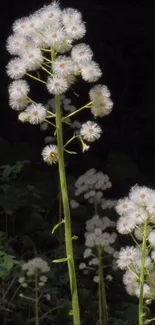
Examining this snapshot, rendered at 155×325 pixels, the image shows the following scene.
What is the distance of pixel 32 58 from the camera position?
4.09 feet

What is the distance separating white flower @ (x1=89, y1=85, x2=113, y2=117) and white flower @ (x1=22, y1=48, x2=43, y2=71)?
11 centimetres

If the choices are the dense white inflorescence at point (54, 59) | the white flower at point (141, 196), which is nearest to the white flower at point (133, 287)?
the white flower at point (141, 196)

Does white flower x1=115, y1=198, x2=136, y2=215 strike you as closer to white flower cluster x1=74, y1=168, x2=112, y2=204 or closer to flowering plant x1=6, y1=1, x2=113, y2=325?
flowering plant x1=6, y1=1, x2=113, y2=325

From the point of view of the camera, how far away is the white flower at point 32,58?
1.24m

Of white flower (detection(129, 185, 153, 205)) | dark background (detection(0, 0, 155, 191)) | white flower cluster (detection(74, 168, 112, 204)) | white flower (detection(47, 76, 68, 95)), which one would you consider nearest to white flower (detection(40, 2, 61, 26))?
white flower (detection(47, 76, 68, 95))

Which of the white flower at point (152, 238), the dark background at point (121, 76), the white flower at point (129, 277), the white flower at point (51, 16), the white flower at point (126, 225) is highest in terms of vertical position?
the dark background at point (121, 76)

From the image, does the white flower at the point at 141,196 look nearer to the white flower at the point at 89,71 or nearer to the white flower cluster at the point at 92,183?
the white flower at the point at 89,71

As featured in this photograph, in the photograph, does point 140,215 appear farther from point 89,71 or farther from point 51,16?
point 51,16

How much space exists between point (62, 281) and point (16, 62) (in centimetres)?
114

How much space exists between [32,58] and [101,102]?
0.15 metres

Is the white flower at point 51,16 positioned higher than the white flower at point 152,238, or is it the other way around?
the white flower at point 51,16

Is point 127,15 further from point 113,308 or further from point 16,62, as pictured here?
point 16,62

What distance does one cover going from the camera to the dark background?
2652mm

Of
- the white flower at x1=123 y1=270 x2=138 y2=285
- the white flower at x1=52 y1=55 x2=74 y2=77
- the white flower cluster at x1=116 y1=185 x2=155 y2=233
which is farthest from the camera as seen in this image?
the white flower at x1=123 y1=270 x2=138 y2=285
